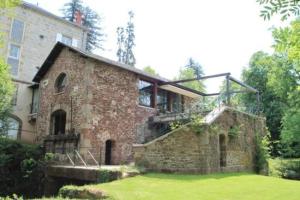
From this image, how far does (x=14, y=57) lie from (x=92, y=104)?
1282 centimetres

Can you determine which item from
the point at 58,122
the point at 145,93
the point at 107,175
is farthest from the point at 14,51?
the point at 107,175

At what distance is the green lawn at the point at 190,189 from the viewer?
846 cm

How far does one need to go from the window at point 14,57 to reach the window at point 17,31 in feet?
1.92

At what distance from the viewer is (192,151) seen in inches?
528

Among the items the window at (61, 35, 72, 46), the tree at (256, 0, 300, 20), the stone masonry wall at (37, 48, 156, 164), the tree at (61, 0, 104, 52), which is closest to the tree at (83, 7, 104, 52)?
the tree at (61, 0, 104, 52)

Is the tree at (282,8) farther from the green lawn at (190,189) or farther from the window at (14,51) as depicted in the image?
the window at (14,51)

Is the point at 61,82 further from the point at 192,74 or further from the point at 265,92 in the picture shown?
the point at 192,74

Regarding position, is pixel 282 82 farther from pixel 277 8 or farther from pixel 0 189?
pixel 277 8

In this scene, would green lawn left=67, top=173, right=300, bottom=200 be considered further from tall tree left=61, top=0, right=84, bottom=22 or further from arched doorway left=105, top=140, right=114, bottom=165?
tall tree left=61, top=0, right=84, bottom=22

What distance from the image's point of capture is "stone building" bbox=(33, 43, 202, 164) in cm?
1638

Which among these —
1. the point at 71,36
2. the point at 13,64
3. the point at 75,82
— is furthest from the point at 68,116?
the point at 71,36

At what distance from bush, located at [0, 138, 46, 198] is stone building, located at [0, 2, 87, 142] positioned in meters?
5.48

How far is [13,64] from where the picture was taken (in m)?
25.3

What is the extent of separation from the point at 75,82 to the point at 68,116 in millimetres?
1978
